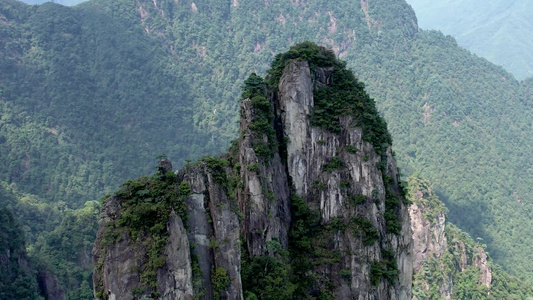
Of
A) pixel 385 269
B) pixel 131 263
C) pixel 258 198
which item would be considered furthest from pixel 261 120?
pixel 131 263

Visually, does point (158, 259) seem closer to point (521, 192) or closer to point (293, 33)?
point (521, 192)

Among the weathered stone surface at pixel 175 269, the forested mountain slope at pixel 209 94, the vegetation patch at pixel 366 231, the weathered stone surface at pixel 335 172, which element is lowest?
the weathered stone surface at pixel 175 269

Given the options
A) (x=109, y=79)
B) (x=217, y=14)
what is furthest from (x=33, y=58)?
(x=217, y=14)

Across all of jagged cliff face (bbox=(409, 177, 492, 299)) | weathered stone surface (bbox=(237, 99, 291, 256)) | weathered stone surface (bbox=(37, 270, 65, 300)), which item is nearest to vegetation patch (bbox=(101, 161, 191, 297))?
weathered stone surface (bbox=(237, 99, 291, 256))

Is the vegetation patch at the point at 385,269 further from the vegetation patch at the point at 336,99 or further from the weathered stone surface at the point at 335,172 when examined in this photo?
the vegetation patch at the point at 336,99

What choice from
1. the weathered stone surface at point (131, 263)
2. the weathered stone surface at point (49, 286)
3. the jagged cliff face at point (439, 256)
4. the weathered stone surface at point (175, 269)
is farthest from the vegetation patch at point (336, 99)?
the weathered stone surface at point (49, 286)

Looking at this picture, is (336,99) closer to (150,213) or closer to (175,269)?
(150,213)
